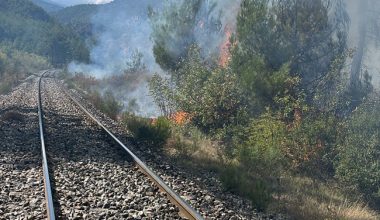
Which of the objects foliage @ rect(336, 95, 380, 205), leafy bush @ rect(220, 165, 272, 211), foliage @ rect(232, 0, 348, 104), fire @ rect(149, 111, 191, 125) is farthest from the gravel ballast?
foliage @ rect(336, 95, 380, 205)

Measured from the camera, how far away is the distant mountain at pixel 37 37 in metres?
99.6

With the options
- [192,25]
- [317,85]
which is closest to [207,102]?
[317,85]

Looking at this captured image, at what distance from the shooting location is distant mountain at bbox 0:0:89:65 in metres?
99.6

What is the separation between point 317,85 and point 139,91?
2198 cm

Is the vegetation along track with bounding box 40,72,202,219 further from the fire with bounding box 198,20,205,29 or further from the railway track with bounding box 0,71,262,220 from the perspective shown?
the fire with bounding box 198,20,205,29

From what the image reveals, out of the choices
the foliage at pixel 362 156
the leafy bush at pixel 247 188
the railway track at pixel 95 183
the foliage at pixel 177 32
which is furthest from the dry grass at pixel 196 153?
the foliage at pixel 177 32

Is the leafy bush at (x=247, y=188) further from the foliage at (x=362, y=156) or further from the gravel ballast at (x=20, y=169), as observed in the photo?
the foliage at (x=362, y=156)

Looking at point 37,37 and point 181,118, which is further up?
point 37,37

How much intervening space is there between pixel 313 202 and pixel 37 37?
145909 mm

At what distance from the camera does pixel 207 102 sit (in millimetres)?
16641

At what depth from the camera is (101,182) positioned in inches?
324

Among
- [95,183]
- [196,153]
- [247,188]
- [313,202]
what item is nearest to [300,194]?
[313,202]

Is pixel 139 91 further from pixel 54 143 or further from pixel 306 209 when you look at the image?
pixel 306 209

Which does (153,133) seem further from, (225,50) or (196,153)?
(225,50)
